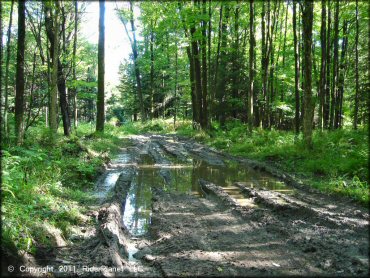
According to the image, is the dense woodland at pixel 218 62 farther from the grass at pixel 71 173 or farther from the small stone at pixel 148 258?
the small stone at pixel 148 258

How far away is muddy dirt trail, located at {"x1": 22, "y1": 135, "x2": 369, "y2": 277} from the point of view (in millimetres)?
4203

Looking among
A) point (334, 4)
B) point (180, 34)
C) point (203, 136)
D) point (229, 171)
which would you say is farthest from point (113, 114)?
point (229, 171)

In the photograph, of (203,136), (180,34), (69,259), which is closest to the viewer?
(69,259)

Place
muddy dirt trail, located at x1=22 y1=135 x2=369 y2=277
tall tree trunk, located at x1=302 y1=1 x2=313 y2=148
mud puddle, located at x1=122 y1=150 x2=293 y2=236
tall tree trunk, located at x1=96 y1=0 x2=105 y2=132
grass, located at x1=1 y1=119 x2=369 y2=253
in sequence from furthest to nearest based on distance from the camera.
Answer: tall tree trunk, located at x1=96 y1=0 x2=105 y2=132 < tall tree trunk, located at x1=302 y1=1 x2=313 y2=148 < mud puddle, located at x1=122 y1=150 x2=293 y2=236 < grass, located at x1=1 y1=119 x2=369 y2=253 < muddy dirt trail, located at x1=22 y1=135 x2=369 y2=277

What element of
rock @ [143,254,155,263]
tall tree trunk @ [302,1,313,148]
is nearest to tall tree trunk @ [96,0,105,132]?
tall tree trunk @ [302,1,313,148]

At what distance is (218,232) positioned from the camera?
5.50 metres

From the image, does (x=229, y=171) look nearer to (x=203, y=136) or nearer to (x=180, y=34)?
(x=203, y=136)

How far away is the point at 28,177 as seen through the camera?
23.1 feet

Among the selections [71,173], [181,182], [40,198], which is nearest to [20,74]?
[71,173]

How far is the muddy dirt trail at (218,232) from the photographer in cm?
420

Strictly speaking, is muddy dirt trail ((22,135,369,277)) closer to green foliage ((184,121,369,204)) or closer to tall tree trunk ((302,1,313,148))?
green foliage ((184,121,369,204))

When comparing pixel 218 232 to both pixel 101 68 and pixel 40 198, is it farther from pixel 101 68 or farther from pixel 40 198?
pixel 101 68

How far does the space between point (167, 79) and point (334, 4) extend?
26.6 meters

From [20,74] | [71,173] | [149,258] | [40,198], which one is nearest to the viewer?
[149,258]
